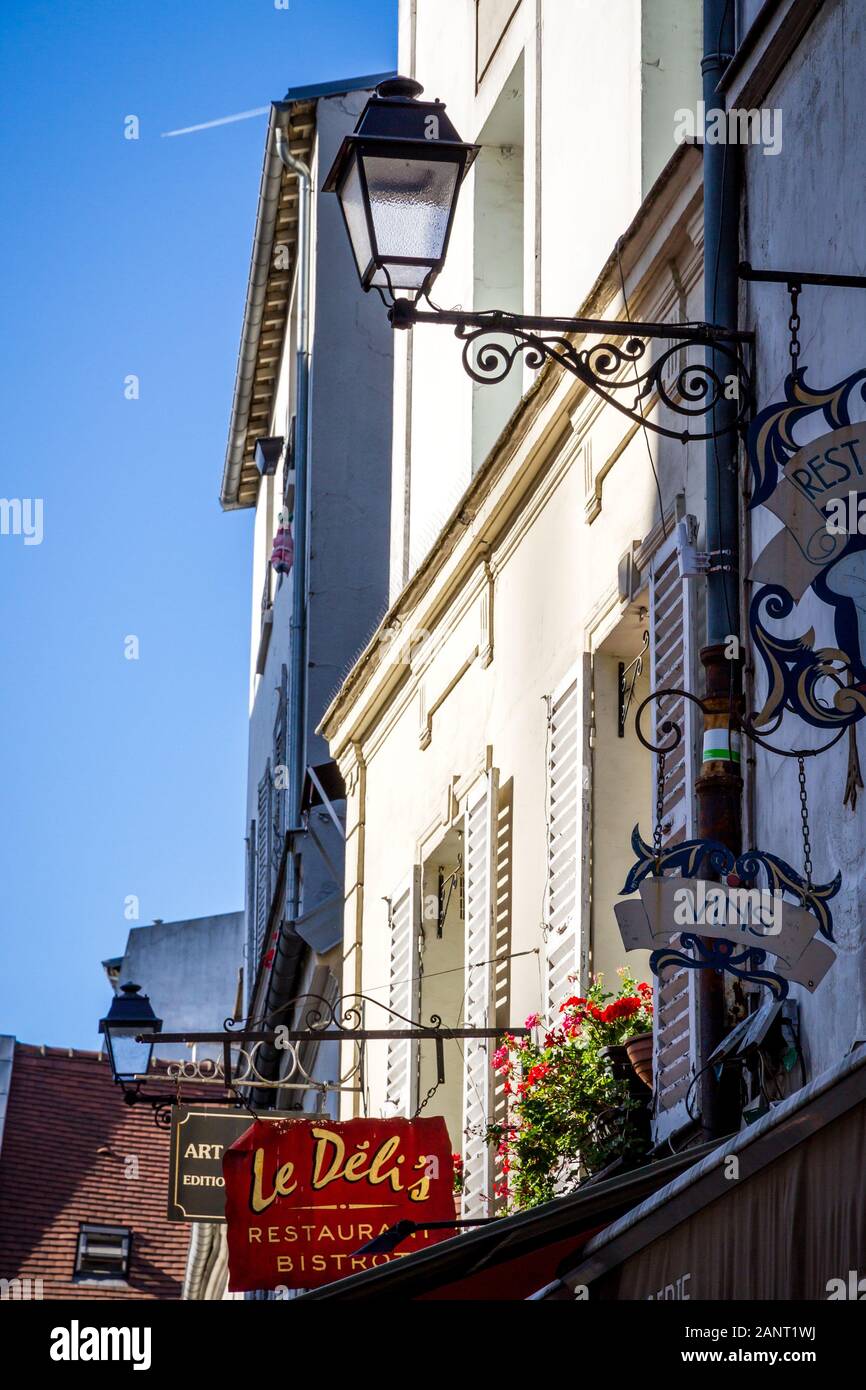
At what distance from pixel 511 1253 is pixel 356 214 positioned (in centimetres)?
320

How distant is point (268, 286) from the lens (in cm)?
2198

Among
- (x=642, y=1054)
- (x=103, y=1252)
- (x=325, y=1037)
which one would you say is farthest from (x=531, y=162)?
(x=103, y=1252)

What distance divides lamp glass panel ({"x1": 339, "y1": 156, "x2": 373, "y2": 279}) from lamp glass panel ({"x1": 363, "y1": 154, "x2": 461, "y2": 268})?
0.15ft

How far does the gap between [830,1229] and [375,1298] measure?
→ 2385 mm

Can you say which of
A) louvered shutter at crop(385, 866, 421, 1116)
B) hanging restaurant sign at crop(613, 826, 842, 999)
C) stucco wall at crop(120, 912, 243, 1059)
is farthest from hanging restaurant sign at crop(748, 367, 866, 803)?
stucco wall at crop(120, 912, 243, 1059)

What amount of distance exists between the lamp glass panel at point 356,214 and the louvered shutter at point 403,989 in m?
5.74

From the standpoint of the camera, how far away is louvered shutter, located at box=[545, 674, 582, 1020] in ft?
32.6

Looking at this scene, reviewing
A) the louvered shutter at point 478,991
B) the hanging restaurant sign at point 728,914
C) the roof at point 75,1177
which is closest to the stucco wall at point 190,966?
the roof at point 75,1177

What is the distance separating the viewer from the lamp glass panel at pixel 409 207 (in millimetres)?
7414

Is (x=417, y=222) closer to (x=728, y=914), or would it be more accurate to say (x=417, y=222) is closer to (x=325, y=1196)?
(x=728, y=914)

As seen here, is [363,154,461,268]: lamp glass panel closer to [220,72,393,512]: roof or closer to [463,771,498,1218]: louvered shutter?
[463,771,498,1218]: louvered shutter

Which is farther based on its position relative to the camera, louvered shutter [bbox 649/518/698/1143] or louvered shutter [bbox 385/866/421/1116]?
louvered shutter [bbox 385/866/421/1116]

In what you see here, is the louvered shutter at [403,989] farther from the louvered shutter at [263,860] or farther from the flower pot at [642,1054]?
the louvered shutter at [263,860]
